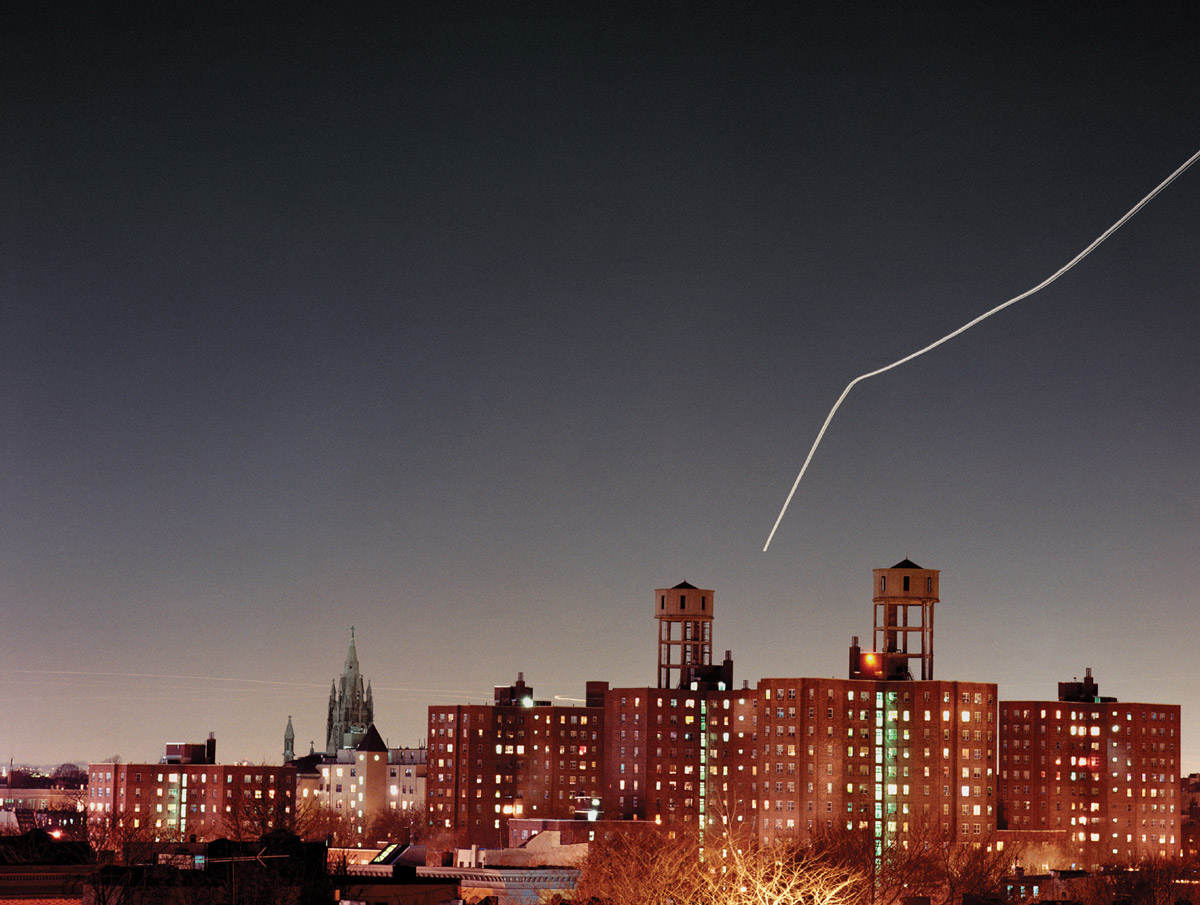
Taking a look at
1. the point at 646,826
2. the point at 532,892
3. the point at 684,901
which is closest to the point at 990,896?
the point at 532,892

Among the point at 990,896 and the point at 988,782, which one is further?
the point at 988,782

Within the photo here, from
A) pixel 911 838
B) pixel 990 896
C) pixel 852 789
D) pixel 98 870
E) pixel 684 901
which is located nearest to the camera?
pixel 98 870

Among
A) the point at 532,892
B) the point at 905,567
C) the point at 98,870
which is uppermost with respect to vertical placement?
the point at 905,567

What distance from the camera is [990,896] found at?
130250mm

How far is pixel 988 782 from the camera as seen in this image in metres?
187

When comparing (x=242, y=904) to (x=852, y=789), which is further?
(x=852, y=789)

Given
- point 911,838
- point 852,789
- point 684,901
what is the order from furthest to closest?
point 852,789
point 911,838
point 684,901

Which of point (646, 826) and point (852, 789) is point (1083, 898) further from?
point (646, 826)

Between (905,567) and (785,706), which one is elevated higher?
(905,567)

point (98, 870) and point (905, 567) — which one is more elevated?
point (905, 567)

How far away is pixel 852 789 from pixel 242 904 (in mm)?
116856

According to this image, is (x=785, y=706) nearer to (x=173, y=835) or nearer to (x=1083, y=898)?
(x=1083, y=898)

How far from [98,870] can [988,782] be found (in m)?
125

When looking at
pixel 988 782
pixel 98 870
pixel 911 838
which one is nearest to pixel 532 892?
pixel 911 838
